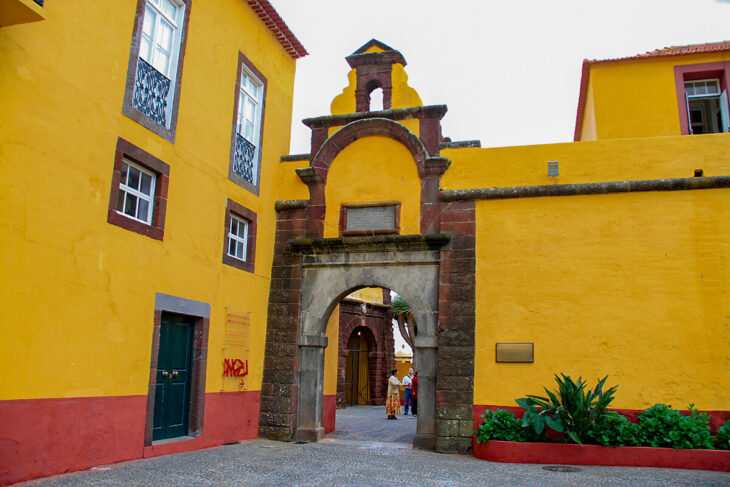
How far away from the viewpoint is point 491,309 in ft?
30.9

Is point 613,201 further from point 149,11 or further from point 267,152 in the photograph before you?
point 149,11

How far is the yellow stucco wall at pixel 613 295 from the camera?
8.55 meters

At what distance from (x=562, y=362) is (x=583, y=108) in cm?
580

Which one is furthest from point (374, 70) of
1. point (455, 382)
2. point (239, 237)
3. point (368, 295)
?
point (368, 295)

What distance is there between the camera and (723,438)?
313 inches

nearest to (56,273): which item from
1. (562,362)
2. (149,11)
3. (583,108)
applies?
(149,11)

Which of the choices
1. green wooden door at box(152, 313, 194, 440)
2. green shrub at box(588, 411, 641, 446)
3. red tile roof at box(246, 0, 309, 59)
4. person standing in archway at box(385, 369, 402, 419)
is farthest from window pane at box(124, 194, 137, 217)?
person standing in archway at box(385, 369, 402, 419)

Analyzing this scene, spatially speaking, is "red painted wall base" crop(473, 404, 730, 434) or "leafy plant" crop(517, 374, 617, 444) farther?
"red painted wall base" crop(473, 404, 730, 434)

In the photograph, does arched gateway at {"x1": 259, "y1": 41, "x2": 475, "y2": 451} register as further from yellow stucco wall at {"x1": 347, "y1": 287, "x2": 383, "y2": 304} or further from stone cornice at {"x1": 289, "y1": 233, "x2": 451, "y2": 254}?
yellow stucco wall at {"x1": 347, "y1": 287, "x2": 383, "y2": 304}

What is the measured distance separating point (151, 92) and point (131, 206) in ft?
5.13

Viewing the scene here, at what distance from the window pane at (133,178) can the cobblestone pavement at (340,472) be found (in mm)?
3330

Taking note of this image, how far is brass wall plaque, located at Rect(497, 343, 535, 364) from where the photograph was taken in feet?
29.7

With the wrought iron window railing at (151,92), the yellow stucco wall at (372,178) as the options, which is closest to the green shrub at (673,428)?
the yellow stucco wall at (372,178)

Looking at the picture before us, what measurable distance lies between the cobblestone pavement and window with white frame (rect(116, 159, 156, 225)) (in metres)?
2.99
